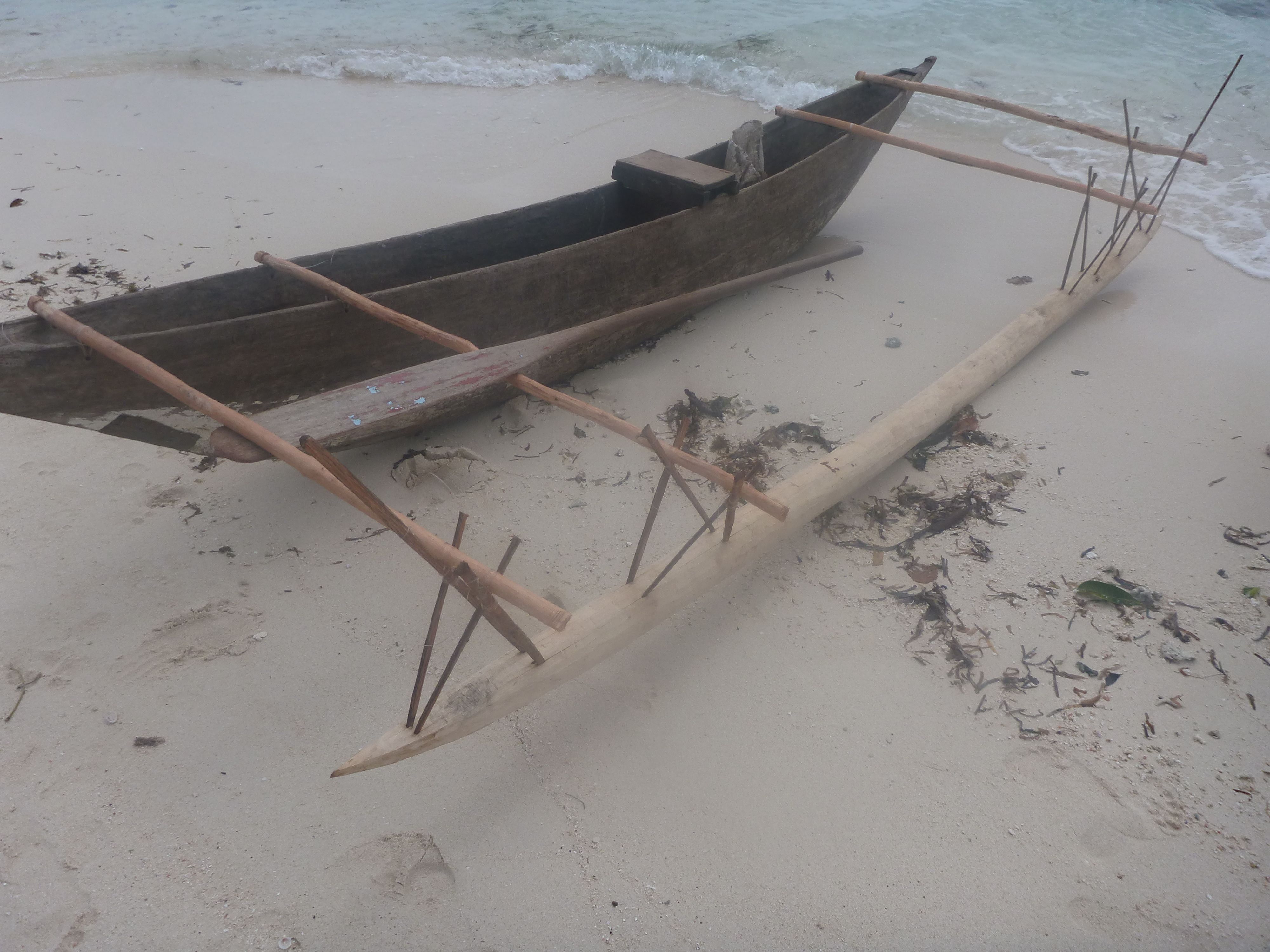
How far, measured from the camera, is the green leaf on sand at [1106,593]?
94.5 inches

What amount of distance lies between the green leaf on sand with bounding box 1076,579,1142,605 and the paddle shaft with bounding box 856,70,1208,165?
227 cm

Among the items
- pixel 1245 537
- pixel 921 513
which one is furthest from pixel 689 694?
pixel 1245 537

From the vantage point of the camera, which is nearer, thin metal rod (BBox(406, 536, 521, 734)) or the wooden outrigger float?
thin metal rod (BBox(406, 536, 521, 734))

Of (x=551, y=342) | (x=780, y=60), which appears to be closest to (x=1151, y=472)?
(x=551, y=342)

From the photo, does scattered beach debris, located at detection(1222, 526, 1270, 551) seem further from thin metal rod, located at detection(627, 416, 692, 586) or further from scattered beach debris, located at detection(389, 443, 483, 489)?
scattered beach debris, located at detection(389, 443, 483, 489)

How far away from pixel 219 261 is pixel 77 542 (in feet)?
7.08

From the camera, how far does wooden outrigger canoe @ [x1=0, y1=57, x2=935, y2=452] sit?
2.28m

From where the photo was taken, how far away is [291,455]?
6.20 ft

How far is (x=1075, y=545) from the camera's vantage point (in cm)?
261

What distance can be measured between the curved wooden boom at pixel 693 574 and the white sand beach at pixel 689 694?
208 millimetres

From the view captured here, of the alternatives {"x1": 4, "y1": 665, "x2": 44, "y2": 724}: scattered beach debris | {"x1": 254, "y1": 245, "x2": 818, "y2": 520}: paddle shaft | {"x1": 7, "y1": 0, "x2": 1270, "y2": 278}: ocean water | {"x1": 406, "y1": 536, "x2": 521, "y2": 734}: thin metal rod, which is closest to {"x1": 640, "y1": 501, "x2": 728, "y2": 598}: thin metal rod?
{"x1": 254, "y1": 245, "x2": 818, "y2": 520}: paddle shaft

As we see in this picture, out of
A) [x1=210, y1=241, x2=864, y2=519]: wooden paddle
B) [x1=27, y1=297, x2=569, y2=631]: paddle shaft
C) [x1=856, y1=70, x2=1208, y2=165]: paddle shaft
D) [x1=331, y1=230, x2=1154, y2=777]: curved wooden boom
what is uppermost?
[x1=856, y1=70, x2=1208, y2=165]: paddle shaft

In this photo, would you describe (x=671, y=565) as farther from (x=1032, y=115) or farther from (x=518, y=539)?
(x=1032, y=115)

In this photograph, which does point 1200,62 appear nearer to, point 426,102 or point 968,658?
point 426,102
